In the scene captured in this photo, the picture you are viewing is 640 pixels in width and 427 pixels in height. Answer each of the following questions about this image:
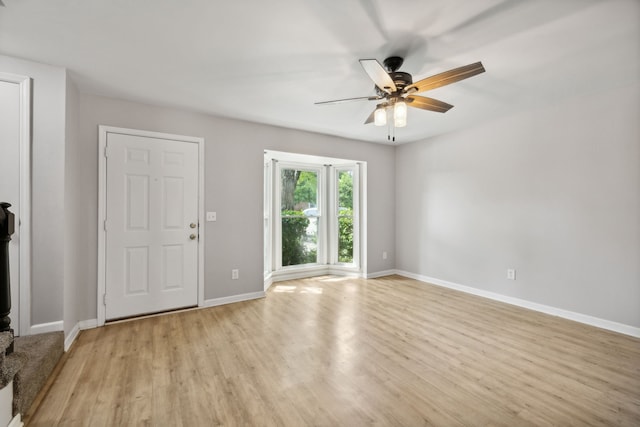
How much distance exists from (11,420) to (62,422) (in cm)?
23

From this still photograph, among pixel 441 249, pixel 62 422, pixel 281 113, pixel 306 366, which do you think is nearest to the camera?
pixel 62 422

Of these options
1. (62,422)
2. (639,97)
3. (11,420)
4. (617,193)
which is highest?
(639,97)

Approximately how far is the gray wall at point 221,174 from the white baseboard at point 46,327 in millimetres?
591

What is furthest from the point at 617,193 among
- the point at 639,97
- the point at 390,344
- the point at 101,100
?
the point at 101,100

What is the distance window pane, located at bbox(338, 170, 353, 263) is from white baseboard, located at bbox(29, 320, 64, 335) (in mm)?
3978

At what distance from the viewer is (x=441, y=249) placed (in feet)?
15.2

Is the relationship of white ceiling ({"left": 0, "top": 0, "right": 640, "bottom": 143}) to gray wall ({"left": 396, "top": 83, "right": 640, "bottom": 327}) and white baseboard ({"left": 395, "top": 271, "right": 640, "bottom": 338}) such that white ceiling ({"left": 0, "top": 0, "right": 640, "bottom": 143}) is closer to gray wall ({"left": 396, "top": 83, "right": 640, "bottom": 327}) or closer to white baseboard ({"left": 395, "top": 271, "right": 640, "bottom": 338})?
gray wall ({"left": 396, "top": 83, "right": 640, "bottom": 327})

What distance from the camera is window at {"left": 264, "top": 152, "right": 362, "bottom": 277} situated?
5023mm

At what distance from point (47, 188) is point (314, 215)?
366 centimetres

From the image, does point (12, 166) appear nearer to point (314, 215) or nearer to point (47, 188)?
point (47, 188)

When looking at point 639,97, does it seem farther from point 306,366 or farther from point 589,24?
point 306,366

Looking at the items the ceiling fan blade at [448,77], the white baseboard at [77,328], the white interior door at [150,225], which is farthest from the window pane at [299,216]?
the ceiling fan blade at [448,77]

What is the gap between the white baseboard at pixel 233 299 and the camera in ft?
12.1

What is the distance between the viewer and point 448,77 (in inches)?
80.1
